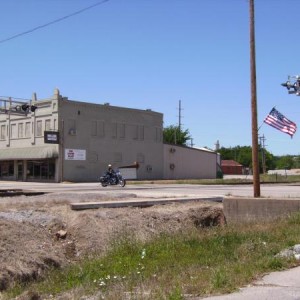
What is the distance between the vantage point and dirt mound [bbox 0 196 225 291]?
1355 centimetres

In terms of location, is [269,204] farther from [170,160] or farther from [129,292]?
[170,160]

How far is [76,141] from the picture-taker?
6034cm

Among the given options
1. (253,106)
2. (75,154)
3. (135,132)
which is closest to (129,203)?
(253,106)

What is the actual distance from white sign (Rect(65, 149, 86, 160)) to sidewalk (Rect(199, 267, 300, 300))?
2060 inches

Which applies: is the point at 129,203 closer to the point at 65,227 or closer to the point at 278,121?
the point at 65,227

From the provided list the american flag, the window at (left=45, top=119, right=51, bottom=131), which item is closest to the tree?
the window at (left=45, top=119, right=51, bottom=131)

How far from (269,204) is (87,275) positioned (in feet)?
33.5

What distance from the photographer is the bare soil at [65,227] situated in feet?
44.4

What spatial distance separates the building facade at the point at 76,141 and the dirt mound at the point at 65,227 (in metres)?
39.7

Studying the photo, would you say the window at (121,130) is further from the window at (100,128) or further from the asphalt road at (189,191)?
the asphalt road at (189,191)

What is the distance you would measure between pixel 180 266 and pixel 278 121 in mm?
21055

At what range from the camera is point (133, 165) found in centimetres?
6156

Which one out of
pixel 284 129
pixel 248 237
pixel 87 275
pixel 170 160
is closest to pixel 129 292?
pixel 87 275

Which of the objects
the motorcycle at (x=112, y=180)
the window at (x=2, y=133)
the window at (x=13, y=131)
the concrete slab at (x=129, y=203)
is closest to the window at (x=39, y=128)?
the window at (x=13, y=131)
